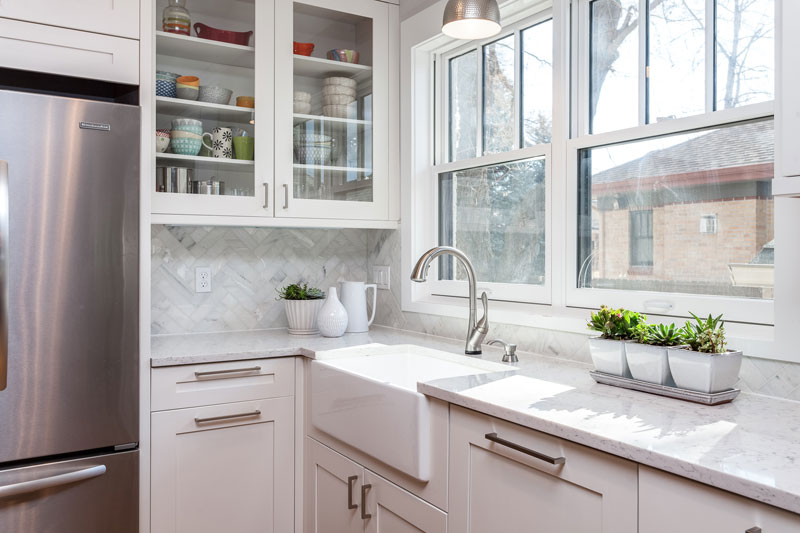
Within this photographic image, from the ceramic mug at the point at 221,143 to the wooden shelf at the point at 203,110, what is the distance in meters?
0.05

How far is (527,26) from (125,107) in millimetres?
1411

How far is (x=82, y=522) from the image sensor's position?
186 centimetres

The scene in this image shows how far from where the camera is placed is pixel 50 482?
5.87 feet

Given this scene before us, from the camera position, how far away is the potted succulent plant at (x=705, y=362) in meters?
1.34

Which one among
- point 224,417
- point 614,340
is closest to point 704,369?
point 614,340

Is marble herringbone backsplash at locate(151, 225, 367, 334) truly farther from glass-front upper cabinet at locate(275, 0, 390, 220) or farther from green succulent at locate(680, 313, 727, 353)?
green succulent at locate(680, 313, 727, 353)

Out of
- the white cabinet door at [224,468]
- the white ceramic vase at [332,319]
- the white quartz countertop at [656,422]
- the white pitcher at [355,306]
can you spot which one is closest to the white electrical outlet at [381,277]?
the white pitcher at [355,306]

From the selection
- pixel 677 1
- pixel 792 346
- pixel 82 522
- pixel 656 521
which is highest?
pixel 677 1

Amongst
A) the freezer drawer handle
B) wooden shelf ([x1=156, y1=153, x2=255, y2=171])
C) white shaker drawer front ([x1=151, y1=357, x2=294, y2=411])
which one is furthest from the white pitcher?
the freezer drawer handle

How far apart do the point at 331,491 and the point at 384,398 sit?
58cm

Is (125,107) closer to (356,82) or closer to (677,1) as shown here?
(356,82)

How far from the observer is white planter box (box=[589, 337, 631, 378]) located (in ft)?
4.99

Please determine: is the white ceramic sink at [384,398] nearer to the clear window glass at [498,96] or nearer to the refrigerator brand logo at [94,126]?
the clear window glass at [498,96]

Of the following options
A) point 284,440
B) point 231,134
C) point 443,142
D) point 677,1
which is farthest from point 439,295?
point 677,1
